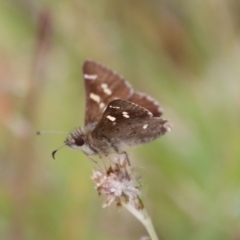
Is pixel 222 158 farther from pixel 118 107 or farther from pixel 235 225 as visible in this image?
pixel 118 107

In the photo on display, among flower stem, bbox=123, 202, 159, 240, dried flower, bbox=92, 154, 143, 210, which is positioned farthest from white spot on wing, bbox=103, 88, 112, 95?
flower stem, bbox=123, 202, 159, 240

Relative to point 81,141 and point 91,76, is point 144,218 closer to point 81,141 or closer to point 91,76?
point 81,141

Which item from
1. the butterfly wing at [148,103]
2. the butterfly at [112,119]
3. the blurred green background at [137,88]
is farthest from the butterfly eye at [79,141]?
the blurred green background at [137,88]

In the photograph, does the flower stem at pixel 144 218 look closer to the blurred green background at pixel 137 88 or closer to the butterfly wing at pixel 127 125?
the butterfly wing at pixel 127 125

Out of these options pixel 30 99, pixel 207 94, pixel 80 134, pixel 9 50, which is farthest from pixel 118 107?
pixel 9 50

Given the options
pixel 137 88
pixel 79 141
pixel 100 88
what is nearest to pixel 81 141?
pixel 79 141

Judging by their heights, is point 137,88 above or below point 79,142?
above

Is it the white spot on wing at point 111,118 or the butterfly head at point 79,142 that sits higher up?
the white spot on wing at point 111,118
